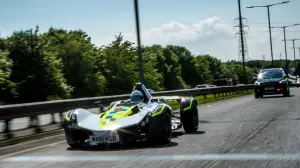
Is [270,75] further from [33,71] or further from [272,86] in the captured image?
[33,71]

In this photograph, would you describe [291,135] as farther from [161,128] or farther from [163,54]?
[163,54]

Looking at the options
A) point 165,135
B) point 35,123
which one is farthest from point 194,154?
point 35,123

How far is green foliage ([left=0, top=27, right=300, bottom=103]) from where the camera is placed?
49.0 m

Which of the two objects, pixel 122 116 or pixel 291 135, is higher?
pixel 122 116

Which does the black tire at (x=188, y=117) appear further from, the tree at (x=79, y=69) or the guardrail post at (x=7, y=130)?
the tree at (x=79, y=69)

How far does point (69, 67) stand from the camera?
6538cm

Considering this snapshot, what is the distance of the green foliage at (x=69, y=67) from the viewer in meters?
49.0

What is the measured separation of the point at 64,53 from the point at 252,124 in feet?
184

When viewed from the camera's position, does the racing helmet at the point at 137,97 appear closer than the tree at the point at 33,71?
Yes

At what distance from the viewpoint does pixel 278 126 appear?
37.8ft

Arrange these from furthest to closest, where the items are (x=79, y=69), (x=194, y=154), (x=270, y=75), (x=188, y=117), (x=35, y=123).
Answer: (x=79, y=69)
(x=270, y=75)
(x=35, y=123)
(x=188, y=117)
(x=194, y=154)

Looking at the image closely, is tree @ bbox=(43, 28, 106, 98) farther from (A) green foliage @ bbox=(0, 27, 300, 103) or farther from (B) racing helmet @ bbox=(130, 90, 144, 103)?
(B) racing helmet @ bbox=(130, 90, 144, 103)

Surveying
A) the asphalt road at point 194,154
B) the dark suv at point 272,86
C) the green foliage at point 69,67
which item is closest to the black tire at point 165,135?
the asphalt road at point 194,154

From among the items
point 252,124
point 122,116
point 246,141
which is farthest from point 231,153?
point 252,124
